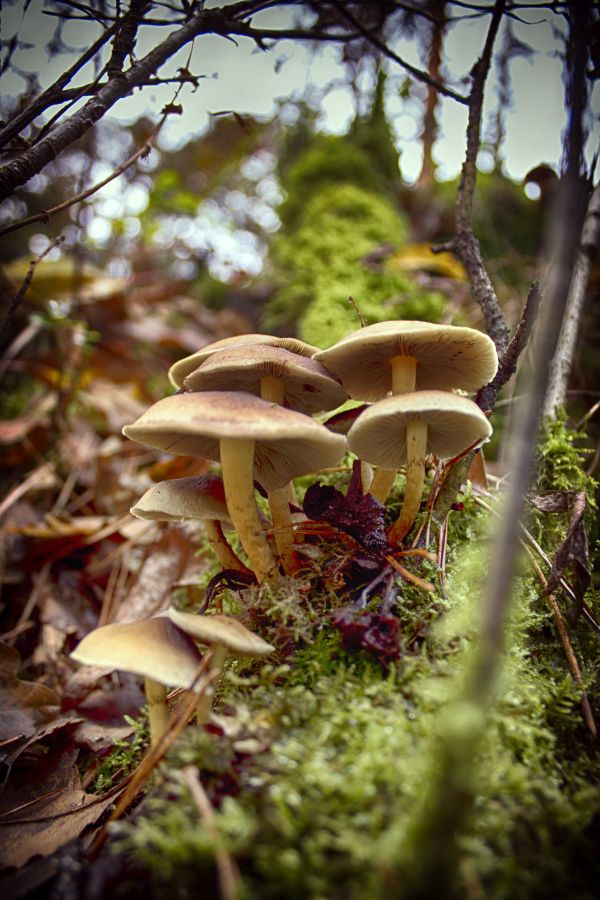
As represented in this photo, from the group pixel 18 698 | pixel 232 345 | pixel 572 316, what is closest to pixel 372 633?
pixel 232 345

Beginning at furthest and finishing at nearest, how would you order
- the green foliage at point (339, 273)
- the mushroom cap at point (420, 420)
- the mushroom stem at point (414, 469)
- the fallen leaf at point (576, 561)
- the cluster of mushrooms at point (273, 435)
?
the green foliage at point (339, 273), the mushroom stem at point (414, 469), the fallen leaf at point (576, 561), the mushroom cap at point (420, 420), the cluster of mushrooms at point (273, 435)

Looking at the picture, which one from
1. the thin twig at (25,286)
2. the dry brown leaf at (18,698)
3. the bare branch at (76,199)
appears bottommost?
the dry brown leaf at (18,698)

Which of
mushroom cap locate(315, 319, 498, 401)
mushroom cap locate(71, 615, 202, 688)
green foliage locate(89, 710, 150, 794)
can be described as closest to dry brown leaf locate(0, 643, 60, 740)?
green foliage locate(89, 710, 150, 794)

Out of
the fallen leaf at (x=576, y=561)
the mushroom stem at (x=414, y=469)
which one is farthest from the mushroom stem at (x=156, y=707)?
the fallen leaf at (x=576, y=561)

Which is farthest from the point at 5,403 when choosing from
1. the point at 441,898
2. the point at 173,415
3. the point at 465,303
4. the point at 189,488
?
the point at 441,898

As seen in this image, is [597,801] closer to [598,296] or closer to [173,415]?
[173,415]

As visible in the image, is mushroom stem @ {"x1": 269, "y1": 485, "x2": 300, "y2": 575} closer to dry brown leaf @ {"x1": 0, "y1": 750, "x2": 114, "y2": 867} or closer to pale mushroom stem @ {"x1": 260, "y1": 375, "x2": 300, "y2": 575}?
pale mushroom stem @ {"x1": 260, "y1": 375, "x2": 300, "y2": 575}

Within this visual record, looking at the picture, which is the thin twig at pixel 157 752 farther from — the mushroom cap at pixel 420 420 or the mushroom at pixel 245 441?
the mushroom cap at pixel 420 420
